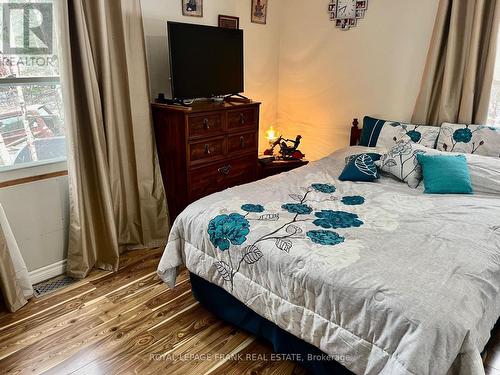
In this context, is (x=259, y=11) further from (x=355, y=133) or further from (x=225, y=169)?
(x=225, y=169)

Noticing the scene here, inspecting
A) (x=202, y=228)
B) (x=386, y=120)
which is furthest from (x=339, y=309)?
(x=386, y=120)

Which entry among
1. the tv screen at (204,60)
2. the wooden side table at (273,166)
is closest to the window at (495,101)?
the wooden side table at (273,166)

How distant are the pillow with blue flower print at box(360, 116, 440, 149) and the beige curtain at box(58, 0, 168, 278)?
1.81 metres

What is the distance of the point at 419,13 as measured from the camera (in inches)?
116

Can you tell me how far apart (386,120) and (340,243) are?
202 centimetres

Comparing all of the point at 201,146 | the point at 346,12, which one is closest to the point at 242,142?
the point at 201,146

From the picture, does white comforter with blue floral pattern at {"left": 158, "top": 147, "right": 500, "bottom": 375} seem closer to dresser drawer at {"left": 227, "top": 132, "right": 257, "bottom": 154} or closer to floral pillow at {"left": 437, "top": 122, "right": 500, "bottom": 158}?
floral pillow at {"left": 437, "top": 122, "right": 500, "bottom": 158}

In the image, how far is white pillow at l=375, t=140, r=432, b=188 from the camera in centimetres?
245

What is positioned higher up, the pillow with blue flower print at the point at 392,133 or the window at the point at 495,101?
the window at the point at 495,101

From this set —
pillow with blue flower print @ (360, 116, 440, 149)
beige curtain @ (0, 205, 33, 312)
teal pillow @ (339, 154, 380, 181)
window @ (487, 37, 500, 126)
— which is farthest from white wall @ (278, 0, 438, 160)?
beige curtain @ (0, 205, 33, 312)

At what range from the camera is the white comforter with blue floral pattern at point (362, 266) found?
1.21 meters

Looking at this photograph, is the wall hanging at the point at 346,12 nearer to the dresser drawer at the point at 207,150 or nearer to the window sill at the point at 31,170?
the dresser drawer at the point at 207,150

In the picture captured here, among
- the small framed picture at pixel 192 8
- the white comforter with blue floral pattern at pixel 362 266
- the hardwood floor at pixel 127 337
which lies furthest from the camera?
the small framed picture at pixel 192 8

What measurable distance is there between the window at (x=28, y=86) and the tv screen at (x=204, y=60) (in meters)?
0.76
